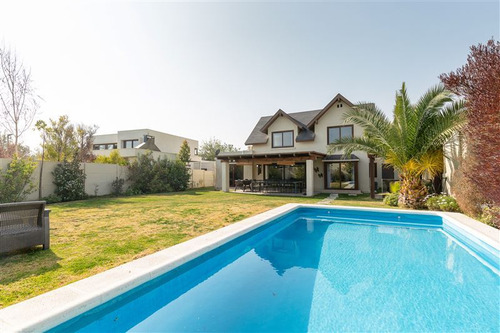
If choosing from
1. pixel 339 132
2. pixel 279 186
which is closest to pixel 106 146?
pixel 279 186

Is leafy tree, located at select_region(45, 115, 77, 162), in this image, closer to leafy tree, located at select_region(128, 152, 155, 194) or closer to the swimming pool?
leafy tree, located at select_region(128, 152, 155, 194)

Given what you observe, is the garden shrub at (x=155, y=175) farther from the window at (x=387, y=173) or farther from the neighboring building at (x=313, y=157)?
the window at (x=387, y=173)

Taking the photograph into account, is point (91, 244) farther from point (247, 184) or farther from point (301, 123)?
point (301, 123)

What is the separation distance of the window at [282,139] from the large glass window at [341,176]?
4280mm

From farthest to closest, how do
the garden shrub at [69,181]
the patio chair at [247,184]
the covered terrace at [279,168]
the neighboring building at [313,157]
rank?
1. the patio chair at [247,184]
2. the neighboring building at [313,157]
3. the covered terrace at [279,168]
4. the garden shrub at [69,181]

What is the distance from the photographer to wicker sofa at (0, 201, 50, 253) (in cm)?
502

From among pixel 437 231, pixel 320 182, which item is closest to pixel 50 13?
pixel 437 231

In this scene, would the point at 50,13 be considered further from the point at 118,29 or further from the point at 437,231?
the point at 437,231

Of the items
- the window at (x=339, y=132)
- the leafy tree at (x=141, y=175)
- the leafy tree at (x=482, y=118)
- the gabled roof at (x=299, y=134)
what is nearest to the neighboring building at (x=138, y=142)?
the leafy tree at (x=141, y=175)

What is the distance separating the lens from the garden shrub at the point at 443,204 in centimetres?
1050

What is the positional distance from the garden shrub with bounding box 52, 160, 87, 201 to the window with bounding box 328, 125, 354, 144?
64.6 feet

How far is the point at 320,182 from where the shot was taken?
22203mm

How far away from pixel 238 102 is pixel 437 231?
739 inches

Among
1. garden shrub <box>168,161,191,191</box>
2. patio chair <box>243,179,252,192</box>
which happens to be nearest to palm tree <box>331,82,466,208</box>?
patio chair <box>243,179,252,192</box>
